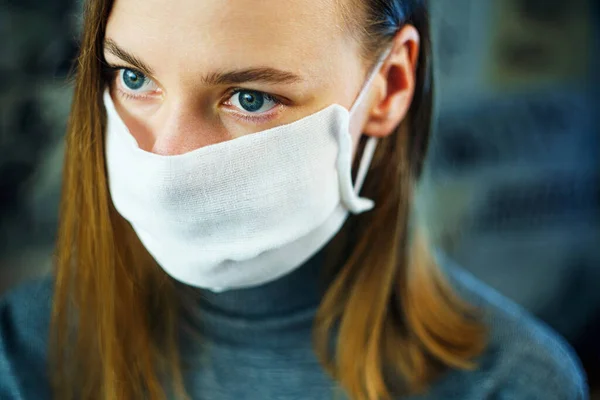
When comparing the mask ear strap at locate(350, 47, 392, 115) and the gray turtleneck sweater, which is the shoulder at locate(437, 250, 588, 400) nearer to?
the gray turtleneck sweater

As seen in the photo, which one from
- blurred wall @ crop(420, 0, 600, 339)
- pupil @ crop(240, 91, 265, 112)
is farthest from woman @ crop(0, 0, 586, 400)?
blurred wall @ crop(420, 0, 600, 339)

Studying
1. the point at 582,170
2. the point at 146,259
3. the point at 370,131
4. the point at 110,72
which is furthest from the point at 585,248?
the point at 110,72

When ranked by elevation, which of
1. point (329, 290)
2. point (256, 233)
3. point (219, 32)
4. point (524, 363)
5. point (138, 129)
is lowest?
point (524, 363)

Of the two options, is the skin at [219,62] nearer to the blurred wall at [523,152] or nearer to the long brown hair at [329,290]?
the long brown hair at [329,290]

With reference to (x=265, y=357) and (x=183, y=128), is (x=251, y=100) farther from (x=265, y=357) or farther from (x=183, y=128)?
(x=265, y=357)

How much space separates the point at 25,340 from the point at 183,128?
43 cm

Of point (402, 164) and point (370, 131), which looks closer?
point (370, 131)

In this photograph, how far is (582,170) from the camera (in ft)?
5.69

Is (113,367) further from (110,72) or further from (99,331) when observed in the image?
(110,72)

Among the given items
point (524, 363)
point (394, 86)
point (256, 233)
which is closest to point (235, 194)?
point (256, 233)

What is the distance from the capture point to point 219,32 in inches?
27.2

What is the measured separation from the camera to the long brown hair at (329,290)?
82cm

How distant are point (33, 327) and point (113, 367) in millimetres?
159

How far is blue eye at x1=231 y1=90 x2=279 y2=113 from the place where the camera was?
747 millimetres
